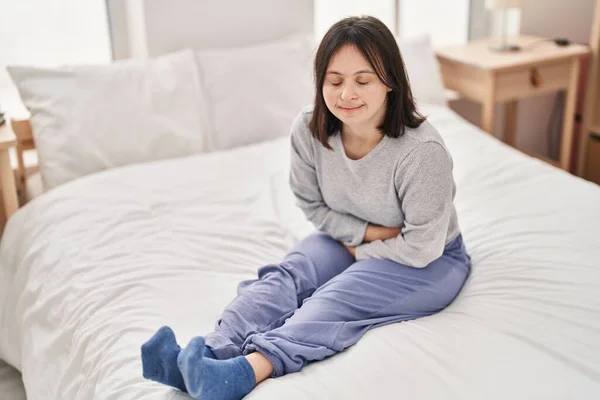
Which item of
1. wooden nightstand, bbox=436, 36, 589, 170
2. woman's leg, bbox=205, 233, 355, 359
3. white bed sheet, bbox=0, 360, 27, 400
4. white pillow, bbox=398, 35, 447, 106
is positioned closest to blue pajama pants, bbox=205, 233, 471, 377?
woman's leg, bbox=205, 233, 355, 359

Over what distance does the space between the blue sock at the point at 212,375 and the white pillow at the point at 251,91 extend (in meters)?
1.24

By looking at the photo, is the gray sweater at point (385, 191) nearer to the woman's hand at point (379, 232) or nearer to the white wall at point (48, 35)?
the woman's hand at point (379, 232)

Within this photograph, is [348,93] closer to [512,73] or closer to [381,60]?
[381,60]

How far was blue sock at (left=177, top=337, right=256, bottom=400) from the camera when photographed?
110 cm

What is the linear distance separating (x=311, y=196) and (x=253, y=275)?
23 cm

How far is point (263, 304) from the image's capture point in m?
1.33

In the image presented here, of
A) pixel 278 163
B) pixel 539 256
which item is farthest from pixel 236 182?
pixel 539 256

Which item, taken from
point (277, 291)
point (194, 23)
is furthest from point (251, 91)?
point (277, 291)

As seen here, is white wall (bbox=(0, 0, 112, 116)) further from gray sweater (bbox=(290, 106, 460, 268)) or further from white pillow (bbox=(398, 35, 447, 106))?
gray sweater (bbox=(290, 106, 460, 268))

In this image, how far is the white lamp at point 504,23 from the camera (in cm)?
264

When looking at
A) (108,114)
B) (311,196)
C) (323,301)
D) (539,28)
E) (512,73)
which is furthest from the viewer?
(539,28)

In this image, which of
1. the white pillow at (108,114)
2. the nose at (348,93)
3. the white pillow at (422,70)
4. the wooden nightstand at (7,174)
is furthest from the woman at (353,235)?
the white pillow at (422,70)

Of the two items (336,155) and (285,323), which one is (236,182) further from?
(285,323)

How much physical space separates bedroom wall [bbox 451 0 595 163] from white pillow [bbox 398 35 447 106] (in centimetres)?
49
